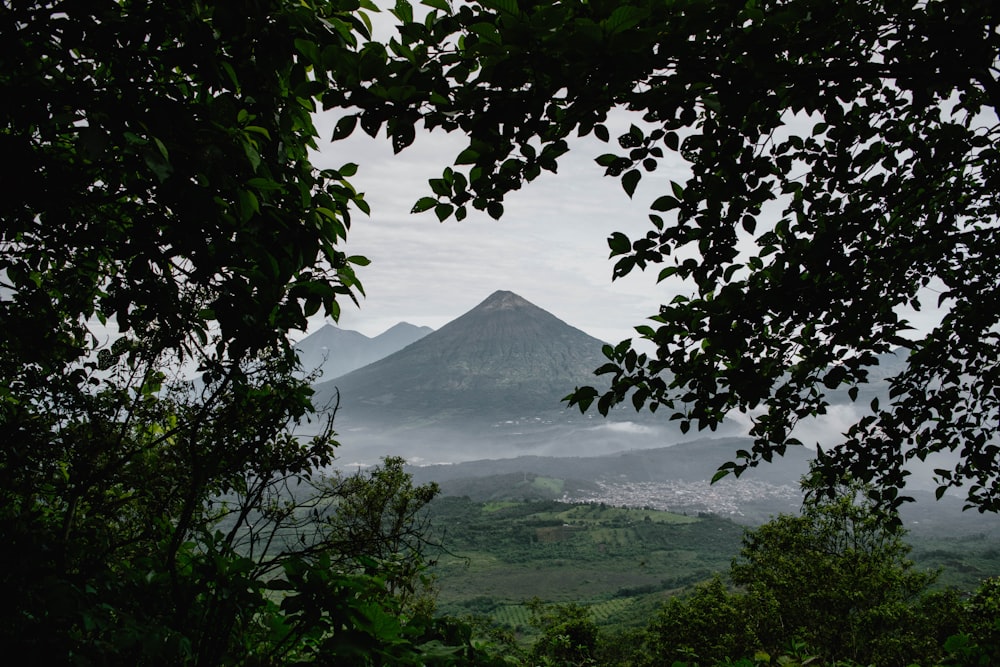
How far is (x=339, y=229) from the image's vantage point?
2.27 metres

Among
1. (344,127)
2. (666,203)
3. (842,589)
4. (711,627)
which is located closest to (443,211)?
(344,127)

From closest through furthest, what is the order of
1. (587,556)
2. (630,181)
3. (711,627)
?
(630,181), (711,627), (587,556)

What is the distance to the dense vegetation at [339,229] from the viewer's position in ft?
5.47

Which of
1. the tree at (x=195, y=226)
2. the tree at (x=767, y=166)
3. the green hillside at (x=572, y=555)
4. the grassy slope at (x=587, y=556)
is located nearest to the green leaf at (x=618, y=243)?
the tree at (x=767, y=166)

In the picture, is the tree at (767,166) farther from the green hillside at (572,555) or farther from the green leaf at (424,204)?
the green hillside at (572,555)

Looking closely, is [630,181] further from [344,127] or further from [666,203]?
[344,127]

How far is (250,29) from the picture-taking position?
172 cm

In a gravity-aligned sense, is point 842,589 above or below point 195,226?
below

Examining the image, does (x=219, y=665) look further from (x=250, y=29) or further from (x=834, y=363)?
(x=834, y=363)

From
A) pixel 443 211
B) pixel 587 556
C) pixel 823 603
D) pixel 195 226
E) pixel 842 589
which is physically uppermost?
pixel 443 211

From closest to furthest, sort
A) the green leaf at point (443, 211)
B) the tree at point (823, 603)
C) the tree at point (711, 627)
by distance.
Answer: the green leaf at point (443, 211) < the tree at point (711, 627) < the tree at point (823, 603)

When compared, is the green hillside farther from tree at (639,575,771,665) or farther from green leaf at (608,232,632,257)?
green leaf at (608,232,632,257)

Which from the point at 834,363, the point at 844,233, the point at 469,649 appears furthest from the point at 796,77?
the point at 469,649

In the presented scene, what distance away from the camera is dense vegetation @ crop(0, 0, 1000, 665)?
1.67 m
